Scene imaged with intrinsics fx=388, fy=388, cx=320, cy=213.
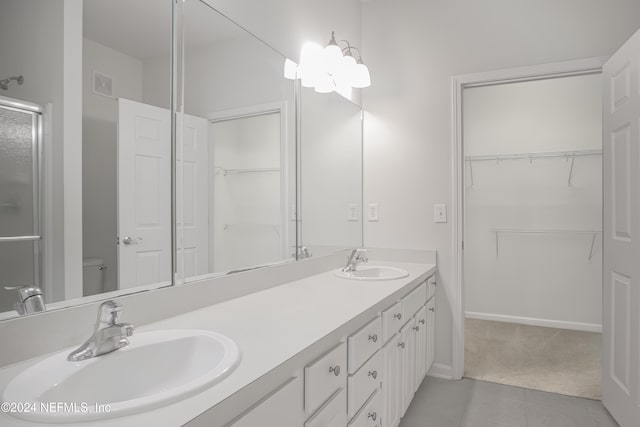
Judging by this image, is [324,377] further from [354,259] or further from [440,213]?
[440,213]

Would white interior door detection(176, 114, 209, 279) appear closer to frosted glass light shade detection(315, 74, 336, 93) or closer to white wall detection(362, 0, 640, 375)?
frosted glass light shade detection(315, 74, 336, 93)

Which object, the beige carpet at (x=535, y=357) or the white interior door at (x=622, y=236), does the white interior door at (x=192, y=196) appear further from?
the beige carpet at (x=535, y=357)

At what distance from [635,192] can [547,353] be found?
5.63 ft

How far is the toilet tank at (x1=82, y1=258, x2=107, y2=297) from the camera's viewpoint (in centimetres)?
104

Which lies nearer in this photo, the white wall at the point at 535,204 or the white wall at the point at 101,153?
the white wall at the point at 101,153

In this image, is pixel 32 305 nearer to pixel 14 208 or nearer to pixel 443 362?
pixel 14 208

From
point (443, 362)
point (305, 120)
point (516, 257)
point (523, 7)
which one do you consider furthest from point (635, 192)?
point (516, 257)

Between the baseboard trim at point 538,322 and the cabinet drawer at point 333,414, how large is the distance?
310 centimetres

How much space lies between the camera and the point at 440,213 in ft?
8.42

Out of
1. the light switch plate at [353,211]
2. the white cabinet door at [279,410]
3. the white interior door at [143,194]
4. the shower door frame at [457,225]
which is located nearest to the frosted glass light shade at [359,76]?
the shower door frame at [457,225]

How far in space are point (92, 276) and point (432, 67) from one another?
93.1 inches

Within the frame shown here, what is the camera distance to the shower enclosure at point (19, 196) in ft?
2.82

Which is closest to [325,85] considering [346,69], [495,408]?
[346,69]

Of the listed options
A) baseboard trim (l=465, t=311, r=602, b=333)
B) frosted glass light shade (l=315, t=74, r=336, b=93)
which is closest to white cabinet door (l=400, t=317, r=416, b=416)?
frosted glass light shade (l=315, t=74, r=336, b=93)
